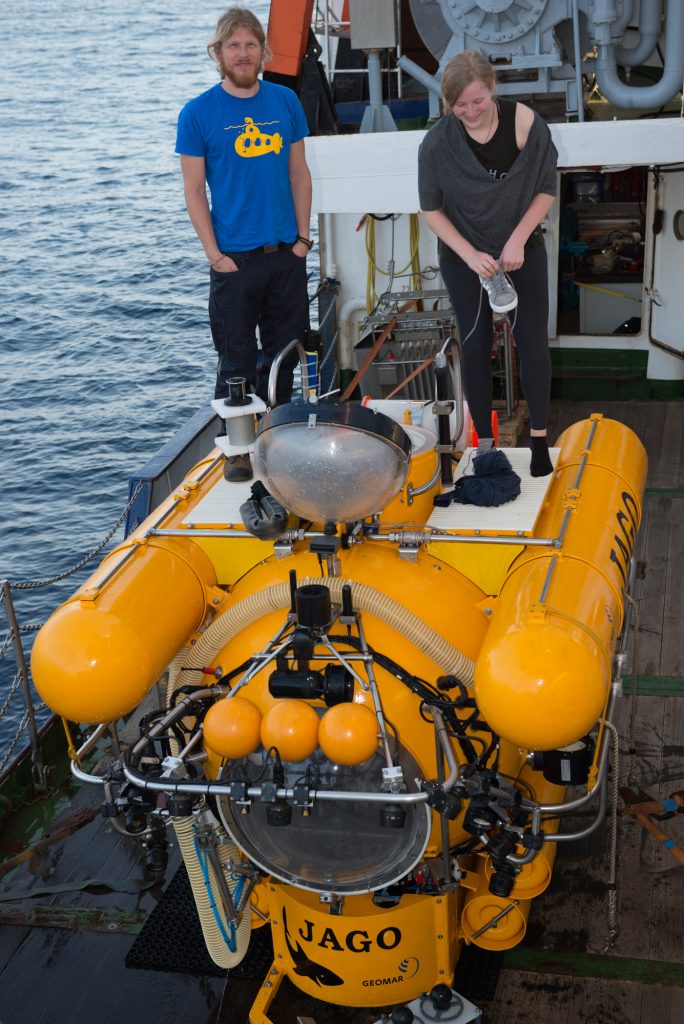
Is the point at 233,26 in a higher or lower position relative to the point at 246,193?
higher

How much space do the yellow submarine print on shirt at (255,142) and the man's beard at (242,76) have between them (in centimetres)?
15

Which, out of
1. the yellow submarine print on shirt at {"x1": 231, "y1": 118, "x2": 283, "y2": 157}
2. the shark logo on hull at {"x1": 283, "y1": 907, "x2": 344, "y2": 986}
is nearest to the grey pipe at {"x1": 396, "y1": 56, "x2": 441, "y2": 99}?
the yellow submarine print on shirt at {"x1": 231, "y1": 118, "x2": 283, "y2": 157}

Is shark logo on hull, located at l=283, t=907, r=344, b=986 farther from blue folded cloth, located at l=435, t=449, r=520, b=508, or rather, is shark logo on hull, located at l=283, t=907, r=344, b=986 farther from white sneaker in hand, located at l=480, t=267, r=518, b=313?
white sneaker in hand, located at l=480, t=267, r=518, b=313

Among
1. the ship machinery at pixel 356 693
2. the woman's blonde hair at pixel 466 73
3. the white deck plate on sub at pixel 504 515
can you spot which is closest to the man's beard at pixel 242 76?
the woman's blonde hair at pixel 466 73

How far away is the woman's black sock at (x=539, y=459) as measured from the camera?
14.3ft

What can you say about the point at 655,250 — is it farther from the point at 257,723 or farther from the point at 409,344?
the point at 257,723

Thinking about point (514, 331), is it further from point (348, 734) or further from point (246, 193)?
point (348, 734)

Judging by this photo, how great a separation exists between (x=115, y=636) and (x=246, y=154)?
2383 millimetres

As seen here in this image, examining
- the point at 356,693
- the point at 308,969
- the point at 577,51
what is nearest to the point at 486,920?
the point at 308,969

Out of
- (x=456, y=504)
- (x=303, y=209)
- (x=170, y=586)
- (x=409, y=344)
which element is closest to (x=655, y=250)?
(x=409, y=344)

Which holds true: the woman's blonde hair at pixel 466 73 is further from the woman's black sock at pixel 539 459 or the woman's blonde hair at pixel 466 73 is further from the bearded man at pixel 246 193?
the woman's black sock at pixel 539 459

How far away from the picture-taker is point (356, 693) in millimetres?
3422

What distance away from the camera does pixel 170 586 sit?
12.6 ft

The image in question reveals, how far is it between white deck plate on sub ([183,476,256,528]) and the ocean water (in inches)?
191
